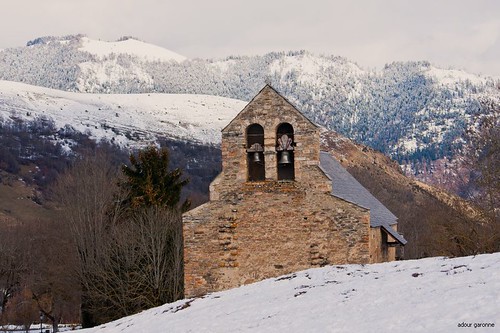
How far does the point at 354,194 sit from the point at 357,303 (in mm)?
15985

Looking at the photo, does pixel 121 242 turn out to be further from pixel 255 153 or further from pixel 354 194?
pixel 255 153

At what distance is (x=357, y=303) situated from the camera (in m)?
14.3

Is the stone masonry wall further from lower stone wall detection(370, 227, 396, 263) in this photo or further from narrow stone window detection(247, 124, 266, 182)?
lower stone wall detection(370, 227, 396, 263)

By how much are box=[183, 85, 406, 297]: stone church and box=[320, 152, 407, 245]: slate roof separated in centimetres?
303

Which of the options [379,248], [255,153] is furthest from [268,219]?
[379,248]

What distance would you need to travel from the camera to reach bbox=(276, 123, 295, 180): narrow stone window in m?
24.2

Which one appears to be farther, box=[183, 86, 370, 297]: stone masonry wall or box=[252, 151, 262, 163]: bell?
box=[252, 151, 262, 163]: bell

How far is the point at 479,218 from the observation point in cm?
2891

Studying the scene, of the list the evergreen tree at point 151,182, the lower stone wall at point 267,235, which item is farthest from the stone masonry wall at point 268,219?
the evergreen tree at point 151,182

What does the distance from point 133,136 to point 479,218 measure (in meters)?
170

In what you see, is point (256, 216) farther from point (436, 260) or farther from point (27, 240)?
point (27, 240)

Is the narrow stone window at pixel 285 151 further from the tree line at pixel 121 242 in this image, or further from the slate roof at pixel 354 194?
the tree line at pixel 121 242

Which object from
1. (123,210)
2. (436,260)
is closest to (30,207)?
(123,210)

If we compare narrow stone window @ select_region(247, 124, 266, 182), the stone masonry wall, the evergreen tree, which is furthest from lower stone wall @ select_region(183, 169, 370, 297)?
the evergreen tree
